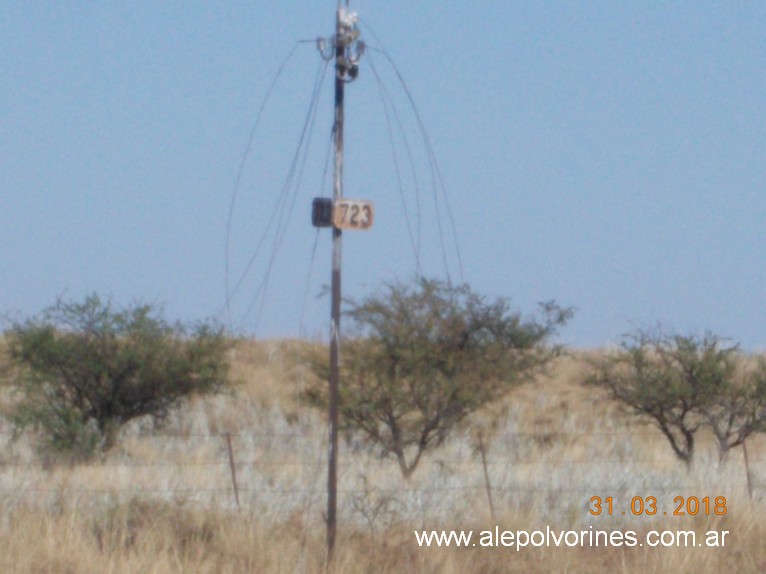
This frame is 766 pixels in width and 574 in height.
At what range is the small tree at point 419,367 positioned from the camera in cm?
2180

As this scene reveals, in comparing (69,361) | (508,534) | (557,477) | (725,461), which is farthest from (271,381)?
(508,534)

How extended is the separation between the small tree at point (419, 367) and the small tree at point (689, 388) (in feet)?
7.98

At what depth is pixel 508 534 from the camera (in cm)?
1305

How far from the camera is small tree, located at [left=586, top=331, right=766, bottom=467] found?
22.9m

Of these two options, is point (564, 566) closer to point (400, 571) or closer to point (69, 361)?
point (400, 571)

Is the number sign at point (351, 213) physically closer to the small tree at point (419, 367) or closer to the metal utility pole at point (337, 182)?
the metal utility pole at point (337, 182)

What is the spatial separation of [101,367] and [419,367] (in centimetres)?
674

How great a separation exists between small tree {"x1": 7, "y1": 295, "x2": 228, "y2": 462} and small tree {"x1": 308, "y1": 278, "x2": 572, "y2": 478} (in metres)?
3.61

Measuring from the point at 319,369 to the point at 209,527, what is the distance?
1001 centimetres
